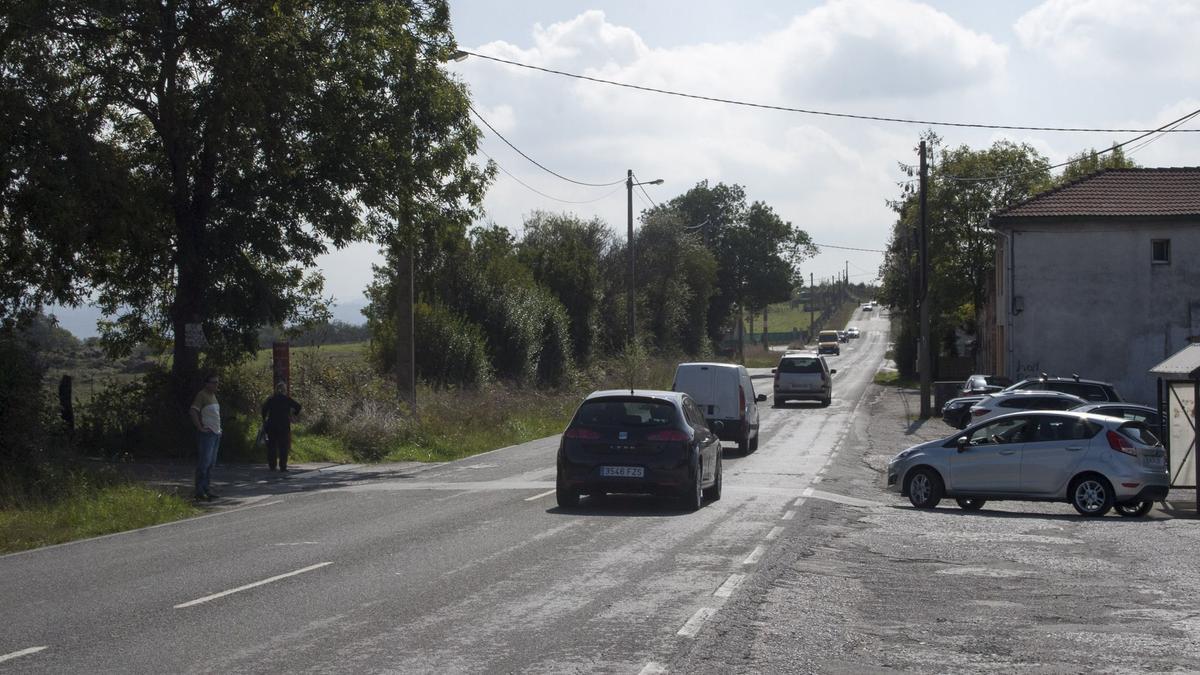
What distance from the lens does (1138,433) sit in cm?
1766

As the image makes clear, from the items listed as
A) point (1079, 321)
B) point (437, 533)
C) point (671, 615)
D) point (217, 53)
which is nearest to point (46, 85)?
point (217, 53)

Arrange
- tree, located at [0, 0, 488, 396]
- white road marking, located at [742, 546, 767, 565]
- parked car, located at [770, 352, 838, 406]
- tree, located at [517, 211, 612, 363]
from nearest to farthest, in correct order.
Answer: white road marking, located at [742, 546, 767, 565], tree, located at [0, 0, 488, 396], parked car, located at [770, 352, 838, 406], tree, located at [517, 211, 612, 363]

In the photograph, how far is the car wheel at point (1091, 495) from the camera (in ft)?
56.6

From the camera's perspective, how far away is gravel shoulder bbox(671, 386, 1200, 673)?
7.83 meters

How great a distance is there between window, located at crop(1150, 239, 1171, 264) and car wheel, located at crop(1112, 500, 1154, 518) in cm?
2454

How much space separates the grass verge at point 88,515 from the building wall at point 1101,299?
30.8 metres

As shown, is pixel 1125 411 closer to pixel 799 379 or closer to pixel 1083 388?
pixel 1083 388

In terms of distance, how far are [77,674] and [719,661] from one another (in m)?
3.71

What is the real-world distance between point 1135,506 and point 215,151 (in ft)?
56.0

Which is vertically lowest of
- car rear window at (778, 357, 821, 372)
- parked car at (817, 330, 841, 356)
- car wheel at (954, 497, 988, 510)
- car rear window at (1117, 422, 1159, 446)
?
car wheel at (954, 497, 988, 510)

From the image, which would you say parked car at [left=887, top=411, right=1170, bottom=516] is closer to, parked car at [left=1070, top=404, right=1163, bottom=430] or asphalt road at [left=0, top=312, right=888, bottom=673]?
asphalt road at [left=0, top=312, right=888, bottom=673]

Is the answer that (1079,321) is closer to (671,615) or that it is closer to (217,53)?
(217,53)

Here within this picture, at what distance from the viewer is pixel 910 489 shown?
18578mm

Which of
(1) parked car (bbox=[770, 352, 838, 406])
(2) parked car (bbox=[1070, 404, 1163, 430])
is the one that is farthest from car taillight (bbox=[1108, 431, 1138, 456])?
(1) parked car (bbox=[770, 352, 838, 406])
